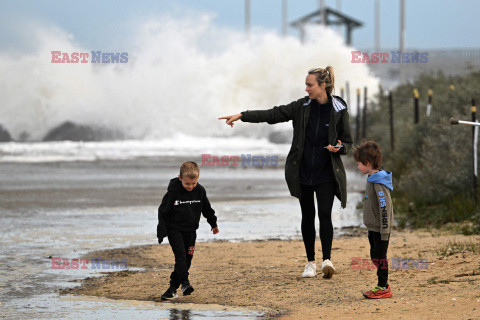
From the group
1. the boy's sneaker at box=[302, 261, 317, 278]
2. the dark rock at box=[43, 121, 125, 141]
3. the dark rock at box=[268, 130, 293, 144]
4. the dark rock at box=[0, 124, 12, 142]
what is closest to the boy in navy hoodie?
the boy's sneaker at box=[302, 261, 317, 278]

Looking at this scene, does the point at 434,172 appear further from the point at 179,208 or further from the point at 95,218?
the point at 179,208

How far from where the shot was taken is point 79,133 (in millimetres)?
43500

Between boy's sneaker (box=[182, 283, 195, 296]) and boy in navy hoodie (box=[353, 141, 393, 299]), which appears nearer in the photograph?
boy in navy hoodie (box=[353, 141, 393, 299])

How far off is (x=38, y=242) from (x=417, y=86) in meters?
24.7

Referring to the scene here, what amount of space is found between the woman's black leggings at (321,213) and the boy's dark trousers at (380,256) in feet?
3.04

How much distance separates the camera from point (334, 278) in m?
8.77

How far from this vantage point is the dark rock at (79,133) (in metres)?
42.7

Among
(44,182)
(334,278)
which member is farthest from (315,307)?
(44,182)

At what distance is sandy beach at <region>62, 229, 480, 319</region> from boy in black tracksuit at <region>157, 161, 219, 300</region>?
18 cm

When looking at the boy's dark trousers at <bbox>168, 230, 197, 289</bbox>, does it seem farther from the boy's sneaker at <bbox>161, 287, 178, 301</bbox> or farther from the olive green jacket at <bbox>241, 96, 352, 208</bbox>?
the olive green jacket at <bbox>241, 96, 352, 208</bbox>

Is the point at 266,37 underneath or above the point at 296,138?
above

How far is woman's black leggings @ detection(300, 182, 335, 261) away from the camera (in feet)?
28.6

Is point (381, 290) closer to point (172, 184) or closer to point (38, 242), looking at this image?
point (172, 184)

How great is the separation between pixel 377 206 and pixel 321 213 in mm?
1086
